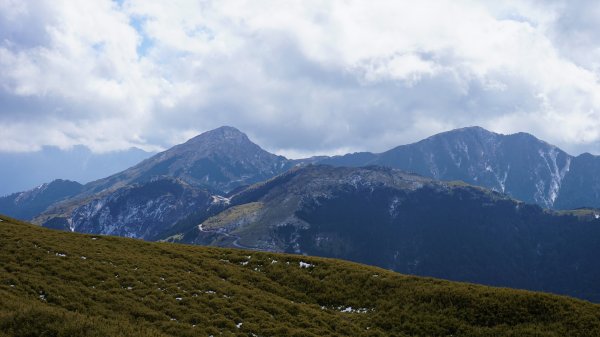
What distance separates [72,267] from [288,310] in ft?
72.5

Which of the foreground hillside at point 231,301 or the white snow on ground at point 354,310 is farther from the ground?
the foreground hillside at point 231,301

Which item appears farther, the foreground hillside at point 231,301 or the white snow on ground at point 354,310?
the white snow on ground at point 354,310

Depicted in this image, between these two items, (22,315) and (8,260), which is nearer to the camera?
(22,315)

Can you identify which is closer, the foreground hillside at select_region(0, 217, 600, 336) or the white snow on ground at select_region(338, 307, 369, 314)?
the foreground hillside at select_region(0, 217, 600, 336)

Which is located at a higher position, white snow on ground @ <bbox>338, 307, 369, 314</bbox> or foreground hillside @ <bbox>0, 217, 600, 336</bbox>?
foreground hillside @ <bbox>0, 217, 600, 336</bbox>

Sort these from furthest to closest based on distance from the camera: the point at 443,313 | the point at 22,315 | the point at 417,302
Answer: the point at 417,302
the point at 443,313
the point at 22,315

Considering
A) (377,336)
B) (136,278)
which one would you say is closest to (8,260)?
(136,278)

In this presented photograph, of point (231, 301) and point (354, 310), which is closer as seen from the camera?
point (231, 301)

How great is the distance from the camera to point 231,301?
42500mm

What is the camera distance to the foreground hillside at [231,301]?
113ft

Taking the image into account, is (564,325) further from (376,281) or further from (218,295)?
(218,295)

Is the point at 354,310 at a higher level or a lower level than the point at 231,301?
lower

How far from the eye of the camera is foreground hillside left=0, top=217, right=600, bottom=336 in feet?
→ 113

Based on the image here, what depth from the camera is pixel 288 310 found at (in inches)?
1674
